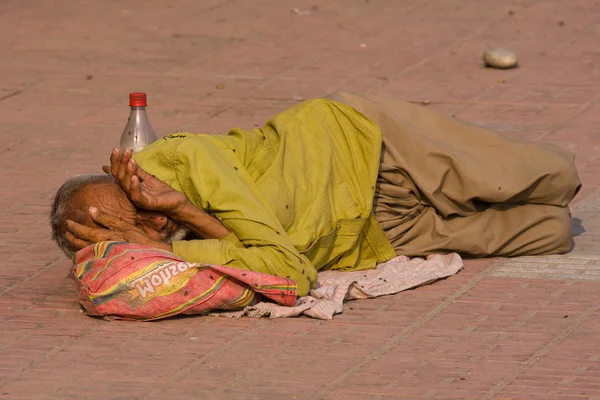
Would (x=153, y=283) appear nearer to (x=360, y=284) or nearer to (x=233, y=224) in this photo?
(x=233, y=224)

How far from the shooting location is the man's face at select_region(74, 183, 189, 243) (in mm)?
4723

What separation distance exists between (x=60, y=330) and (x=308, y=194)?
1123mm

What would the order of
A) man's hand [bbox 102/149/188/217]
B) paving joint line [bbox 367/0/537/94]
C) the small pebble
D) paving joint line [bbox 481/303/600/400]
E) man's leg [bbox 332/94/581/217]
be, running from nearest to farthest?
paving joint line [bbox 481/303/600/400], man's hand [bbox 102/149/188/217], man's leg [bbox 332/94/581/217], paving joint line [bbox 367/0/537/94], the small pebble

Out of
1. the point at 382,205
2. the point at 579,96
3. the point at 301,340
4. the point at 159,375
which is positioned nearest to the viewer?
the point at 159,375

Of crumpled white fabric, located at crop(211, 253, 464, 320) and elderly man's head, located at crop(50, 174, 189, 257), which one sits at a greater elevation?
elderly man's head, located at crop(50, 174, 189, 257)

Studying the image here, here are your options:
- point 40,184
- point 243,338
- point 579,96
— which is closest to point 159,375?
point 243,338

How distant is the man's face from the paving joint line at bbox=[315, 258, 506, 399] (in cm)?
96

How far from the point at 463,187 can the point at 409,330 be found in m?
0.94

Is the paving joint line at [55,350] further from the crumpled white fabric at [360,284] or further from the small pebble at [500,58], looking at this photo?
the small pebble at [500,58]

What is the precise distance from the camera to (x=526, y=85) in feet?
29.6

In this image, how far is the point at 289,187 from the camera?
16.6ft

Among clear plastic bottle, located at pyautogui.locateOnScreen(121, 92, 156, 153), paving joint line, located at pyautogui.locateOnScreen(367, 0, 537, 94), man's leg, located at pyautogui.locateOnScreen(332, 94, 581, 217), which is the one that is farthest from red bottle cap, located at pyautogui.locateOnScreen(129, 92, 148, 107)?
paving joint line, located at pyautogui.locateOnScreen(367, 0, 537, 94)

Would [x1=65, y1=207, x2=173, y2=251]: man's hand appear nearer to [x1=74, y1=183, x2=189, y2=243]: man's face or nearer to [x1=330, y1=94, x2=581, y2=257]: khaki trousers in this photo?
[x1=74, y1=183, x2=189, y2=243]: man's face

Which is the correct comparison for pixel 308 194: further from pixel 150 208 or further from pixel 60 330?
pixel 60 330
